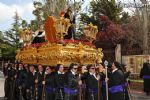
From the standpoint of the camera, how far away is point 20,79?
13656 mm

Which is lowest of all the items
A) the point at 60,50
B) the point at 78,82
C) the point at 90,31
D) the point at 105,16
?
the point at 78,82

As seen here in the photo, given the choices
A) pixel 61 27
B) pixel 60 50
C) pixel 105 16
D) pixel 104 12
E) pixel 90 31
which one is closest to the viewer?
pixel 60 50

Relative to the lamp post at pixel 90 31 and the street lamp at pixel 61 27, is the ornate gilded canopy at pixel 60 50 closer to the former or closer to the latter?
the street lamp at pixel 61 27

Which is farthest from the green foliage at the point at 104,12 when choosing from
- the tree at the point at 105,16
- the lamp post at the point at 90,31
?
the lamp post at the point at 90,31

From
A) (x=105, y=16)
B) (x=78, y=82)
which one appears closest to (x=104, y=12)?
(x=105, y=16)

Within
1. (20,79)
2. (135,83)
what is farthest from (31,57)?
(135,83)

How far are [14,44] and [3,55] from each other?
3.64m

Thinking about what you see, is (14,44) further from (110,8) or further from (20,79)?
(20,79)

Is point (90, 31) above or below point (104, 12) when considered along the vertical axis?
below

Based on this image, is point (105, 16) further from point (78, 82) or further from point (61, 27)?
point (78, 82)

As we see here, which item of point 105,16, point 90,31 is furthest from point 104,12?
point 90,31

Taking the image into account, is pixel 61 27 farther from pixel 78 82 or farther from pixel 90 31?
pixel 78 82

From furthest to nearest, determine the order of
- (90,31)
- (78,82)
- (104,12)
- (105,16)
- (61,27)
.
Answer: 1. (104,12)
2. (105,16)
3. (90,31)
4. (61,27)
5. (78,82)

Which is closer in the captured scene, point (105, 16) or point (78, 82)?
point (78, 82)
